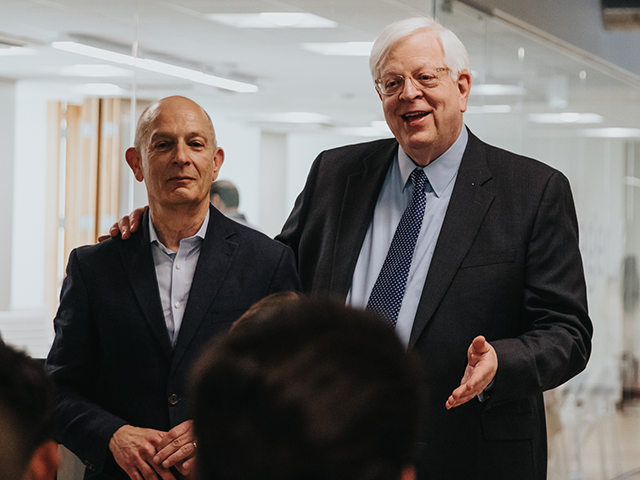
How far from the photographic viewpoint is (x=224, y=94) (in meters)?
4.26

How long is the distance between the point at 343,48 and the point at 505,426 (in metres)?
3.19

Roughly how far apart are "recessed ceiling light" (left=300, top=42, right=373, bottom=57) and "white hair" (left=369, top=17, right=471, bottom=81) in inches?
98.7

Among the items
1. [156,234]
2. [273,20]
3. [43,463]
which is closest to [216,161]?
[156,234]

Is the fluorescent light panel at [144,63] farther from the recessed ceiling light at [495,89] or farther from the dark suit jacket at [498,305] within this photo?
the dark suit jacket at [498,305]

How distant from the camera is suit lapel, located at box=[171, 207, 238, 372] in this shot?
1977 mm

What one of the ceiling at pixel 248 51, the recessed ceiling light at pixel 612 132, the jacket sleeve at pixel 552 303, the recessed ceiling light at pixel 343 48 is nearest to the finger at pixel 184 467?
the jacket sleeve at pixel 552 303

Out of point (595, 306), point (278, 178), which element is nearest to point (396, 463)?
point (278, 178)

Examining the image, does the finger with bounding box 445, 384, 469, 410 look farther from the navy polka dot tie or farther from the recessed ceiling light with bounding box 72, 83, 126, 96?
the recessed ceiling light with bounding box 72, 83, 126, 96

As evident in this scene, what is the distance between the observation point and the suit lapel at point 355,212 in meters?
2.23

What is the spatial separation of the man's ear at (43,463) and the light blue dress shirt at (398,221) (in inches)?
54.8

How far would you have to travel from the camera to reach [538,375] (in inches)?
75.5

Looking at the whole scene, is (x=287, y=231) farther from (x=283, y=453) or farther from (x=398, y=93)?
(x=283, y=453)

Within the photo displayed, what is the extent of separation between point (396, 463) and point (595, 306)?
6608 mm

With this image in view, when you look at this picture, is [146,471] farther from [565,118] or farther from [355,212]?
[565,118]
